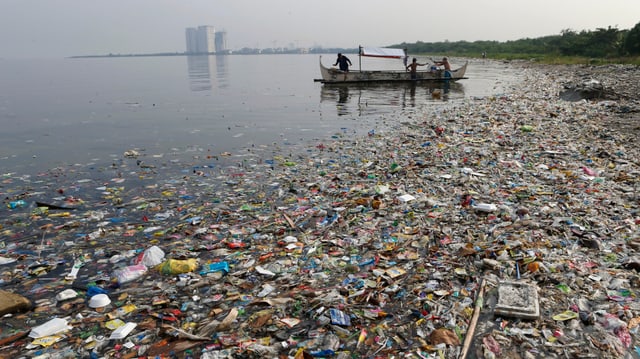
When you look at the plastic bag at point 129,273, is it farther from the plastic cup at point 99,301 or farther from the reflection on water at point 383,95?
the reflection on water at point 383,95

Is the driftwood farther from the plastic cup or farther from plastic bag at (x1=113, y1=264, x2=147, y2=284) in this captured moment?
plastic bag at (x1=113, y1=264, x2=147, y2=284)

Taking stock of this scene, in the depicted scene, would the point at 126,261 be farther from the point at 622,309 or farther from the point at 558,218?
the point at 558,218

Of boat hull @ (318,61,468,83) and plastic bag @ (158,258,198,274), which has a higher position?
boat hull @ (318,61,468,83)

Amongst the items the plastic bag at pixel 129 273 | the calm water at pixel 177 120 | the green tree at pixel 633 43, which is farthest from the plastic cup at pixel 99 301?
the green tree at pixel 633 43

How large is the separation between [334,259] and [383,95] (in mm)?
20600

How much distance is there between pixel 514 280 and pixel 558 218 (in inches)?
76.1

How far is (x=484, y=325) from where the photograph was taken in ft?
10.9

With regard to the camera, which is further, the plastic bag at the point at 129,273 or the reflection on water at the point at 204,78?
the reflection on water at the point at 204,78

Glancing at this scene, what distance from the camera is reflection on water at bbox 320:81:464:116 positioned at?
63.5ft

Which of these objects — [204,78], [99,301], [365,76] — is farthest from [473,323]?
[204,78]

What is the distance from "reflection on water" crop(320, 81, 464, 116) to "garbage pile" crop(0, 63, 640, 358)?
1040 cm

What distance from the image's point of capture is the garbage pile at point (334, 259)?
3.31 meters

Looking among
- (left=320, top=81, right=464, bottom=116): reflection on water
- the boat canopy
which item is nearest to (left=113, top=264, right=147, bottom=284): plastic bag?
(left=320, top=81, right=464, bottom=116): reflection on water

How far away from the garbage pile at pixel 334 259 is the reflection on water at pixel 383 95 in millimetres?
10402
